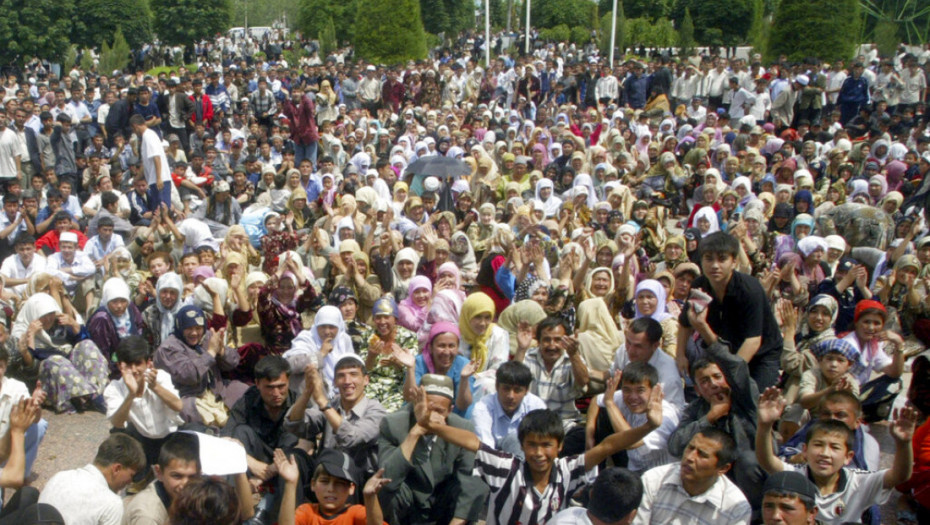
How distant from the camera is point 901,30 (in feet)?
107

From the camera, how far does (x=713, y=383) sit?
4.22 m

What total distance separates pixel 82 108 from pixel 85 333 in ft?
27.6

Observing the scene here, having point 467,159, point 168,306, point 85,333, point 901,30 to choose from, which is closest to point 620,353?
point 168,306

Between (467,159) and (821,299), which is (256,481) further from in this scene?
(467,159)

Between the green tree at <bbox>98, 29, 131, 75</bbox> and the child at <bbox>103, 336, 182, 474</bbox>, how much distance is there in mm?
26551

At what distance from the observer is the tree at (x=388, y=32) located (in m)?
A: 23.2

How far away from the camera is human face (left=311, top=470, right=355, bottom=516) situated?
3.79 meters

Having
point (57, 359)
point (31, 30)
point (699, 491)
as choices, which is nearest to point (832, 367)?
point (699, 491)

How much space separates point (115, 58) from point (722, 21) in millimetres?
24586

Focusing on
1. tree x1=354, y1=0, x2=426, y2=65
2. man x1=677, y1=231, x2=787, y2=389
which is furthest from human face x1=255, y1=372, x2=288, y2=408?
tree x1=354, y1=0, x2=426, y2=65

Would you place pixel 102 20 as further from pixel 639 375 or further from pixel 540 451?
pixel 540 451

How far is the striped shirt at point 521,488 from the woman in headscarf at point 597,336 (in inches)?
61.5

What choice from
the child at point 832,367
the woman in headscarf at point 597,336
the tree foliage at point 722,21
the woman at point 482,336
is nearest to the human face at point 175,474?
the woman at point 482,336

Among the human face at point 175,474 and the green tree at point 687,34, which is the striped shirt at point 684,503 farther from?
the green tree at point 687,34
